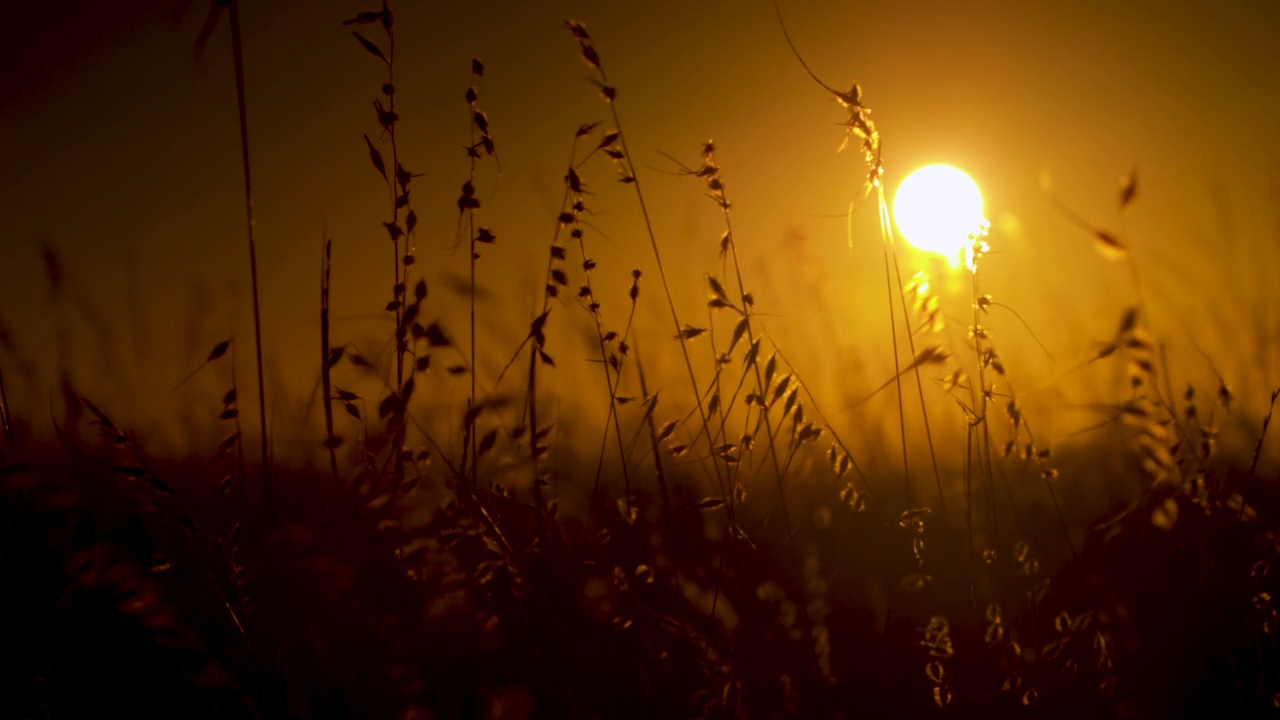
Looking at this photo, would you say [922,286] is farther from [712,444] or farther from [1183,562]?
[1183,562]

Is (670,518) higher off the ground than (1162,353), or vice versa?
(1162,353)

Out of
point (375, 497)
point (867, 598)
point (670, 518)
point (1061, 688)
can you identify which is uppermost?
point (375, 497)

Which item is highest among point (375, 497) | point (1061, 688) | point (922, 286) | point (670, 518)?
point (922, 286)

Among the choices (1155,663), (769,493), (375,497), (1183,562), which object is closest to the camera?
(1155,663)

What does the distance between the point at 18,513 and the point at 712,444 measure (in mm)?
1256

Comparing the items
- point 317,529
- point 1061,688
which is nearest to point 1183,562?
point 1061,688

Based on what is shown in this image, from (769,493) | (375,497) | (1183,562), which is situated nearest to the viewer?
(375,497)

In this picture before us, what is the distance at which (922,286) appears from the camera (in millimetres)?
1711

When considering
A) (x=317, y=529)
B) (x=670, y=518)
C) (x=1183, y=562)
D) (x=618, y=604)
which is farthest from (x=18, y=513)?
(x=1183, y=562)

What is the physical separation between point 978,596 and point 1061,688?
18 cm

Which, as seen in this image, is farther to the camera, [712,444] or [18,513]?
[712,444]

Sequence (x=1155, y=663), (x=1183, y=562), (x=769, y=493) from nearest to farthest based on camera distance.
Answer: (x=1155, y=663) → (x=1183, y=562) → (x=769, y=493)

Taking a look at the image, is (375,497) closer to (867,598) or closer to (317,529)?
(317,529)

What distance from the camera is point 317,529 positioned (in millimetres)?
1510
